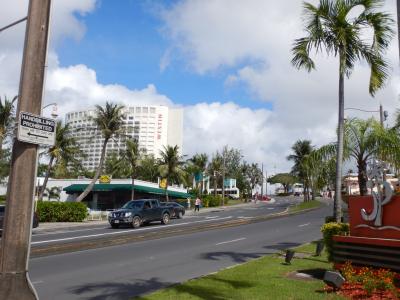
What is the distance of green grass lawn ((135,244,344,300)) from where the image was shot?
859 cm

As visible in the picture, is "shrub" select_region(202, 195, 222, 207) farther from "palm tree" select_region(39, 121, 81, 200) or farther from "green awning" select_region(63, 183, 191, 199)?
"palm tree" select_region(39, 121, 81, 200)

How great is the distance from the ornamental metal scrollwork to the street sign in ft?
23.0

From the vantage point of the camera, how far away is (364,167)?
1540 cm

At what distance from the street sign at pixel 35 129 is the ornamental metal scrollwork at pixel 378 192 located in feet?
23.0

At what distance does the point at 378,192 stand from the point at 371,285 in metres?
2.43

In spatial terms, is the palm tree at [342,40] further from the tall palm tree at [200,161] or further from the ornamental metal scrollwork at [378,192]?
the tall palm tree at [200,161]

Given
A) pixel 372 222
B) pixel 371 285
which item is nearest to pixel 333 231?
pixel 372 222

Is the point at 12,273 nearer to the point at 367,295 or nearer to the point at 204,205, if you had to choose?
the point at 367,295

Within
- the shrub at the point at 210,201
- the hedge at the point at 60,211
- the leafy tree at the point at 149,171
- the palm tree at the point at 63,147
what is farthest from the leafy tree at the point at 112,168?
the hedge at the point at 60,211

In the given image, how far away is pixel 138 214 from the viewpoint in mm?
28766

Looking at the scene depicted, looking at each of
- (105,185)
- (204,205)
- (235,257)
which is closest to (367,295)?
(235,257)

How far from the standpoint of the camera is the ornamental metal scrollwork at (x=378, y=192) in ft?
32.6

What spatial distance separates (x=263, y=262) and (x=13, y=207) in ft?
28.7

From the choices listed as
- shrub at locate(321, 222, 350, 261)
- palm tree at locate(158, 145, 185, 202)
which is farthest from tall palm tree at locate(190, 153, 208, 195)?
shrub at locate(321, 222, 350, 261)
